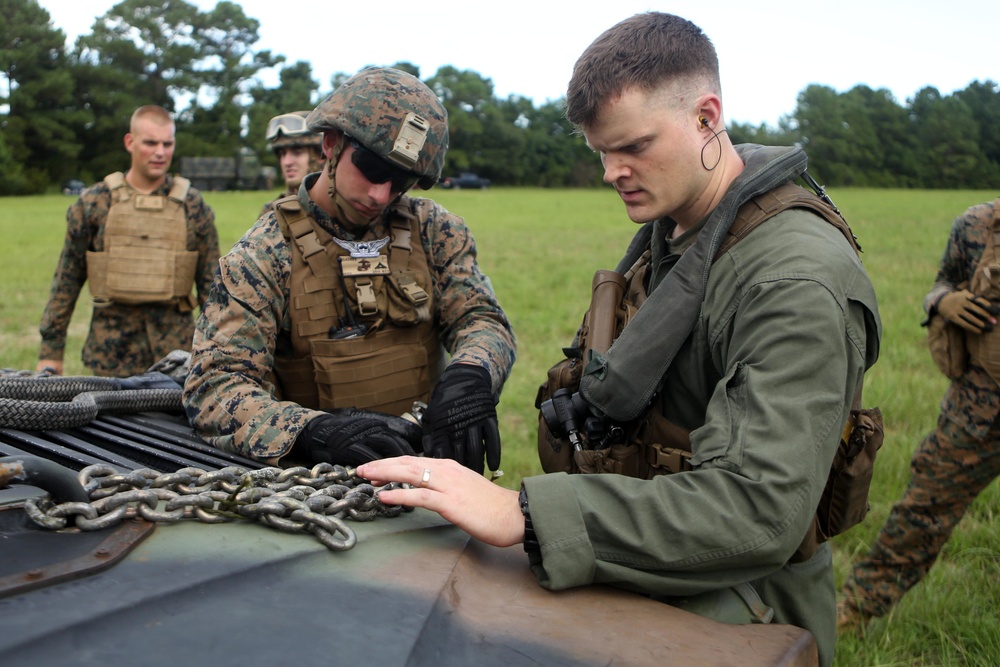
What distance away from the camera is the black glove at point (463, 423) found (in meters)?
2.85

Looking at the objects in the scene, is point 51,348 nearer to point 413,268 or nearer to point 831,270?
point 413,268

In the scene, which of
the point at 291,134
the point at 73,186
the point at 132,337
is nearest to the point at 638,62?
the point at 291,134

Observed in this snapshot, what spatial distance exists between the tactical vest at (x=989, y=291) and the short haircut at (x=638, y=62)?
8.69ft

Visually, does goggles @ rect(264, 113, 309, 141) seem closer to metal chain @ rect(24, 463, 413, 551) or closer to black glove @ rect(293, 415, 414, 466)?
black glove @ rect(293, 415, 414, 466)

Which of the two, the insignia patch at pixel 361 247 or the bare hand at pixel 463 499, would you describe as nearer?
the bare hand at pixel 463 499

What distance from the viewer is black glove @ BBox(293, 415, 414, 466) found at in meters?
2.59

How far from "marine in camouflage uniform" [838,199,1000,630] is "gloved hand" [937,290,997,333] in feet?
0.22

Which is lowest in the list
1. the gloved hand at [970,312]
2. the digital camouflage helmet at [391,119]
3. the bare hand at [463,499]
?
the bare hand at [463,499]

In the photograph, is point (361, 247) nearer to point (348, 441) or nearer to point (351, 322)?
point (351, 322)

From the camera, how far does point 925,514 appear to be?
4.13 m

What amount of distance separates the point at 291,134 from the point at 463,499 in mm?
4817

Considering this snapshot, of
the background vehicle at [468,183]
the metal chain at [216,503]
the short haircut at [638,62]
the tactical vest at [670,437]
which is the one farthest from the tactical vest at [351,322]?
the background vehicle at [468,183]

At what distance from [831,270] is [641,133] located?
51 centimetres

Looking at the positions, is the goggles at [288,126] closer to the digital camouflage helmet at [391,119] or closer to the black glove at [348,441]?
the digital camouflage helmet at [391,119]
